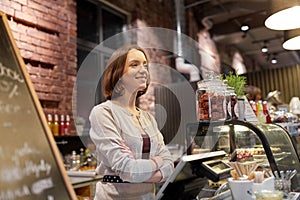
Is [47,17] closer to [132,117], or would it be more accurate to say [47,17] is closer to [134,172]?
[132,117]

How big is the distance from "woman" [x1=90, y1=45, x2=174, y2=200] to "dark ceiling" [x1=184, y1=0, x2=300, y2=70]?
13.8ft

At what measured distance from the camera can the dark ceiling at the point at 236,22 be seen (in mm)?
6258

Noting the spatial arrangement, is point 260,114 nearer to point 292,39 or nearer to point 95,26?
point 292,39

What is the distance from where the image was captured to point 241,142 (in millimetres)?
1881

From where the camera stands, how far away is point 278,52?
934cm

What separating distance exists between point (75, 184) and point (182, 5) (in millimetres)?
4654

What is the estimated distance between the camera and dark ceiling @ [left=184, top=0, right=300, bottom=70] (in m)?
6.26

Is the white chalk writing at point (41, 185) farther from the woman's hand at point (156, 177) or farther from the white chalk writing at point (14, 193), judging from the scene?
the woman's hand at point (156, 177)

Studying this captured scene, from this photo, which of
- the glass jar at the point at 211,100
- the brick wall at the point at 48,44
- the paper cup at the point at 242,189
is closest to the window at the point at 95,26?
the brick wall at the point at 48,44

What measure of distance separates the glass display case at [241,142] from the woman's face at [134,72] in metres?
0.42

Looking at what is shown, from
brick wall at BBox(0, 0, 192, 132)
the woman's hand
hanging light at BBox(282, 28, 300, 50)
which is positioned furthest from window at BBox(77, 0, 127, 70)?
the woman's hand

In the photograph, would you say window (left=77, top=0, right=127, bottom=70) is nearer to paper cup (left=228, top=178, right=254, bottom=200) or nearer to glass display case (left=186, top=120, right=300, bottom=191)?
glass display case (left=186, top=120, right=300, bottom=191)

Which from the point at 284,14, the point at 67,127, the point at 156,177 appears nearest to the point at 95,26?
the point at 67,127

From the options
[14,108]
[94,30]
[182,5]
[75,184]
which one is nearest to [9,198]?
[14,108]
